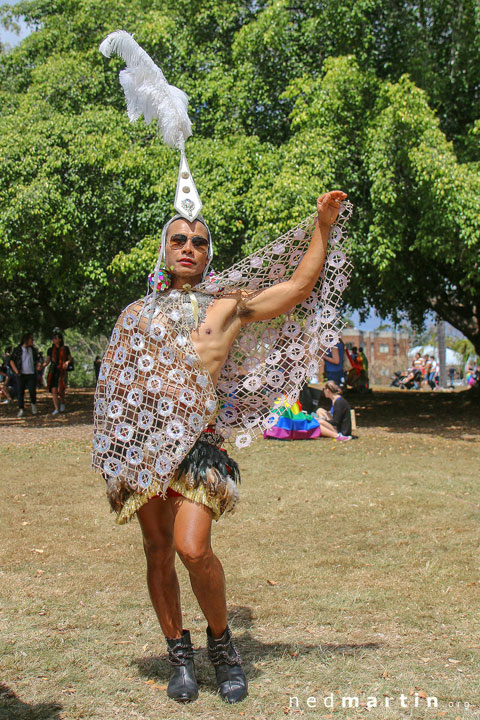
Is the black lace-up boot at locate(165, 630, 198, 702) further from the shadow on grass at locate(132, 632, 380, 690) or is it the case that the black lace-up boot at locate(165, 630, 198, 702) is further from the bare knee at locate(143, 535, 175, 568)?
the bare knee at locate(143, 535, 175, 568)

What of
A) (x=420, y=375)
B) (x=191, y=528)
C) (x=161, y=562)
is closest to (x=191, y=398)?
(x=191, y=528)

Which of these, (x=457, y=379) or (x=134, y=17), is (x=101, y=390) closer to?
(x=134, y=17)

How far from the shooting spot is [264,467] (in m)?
8.66

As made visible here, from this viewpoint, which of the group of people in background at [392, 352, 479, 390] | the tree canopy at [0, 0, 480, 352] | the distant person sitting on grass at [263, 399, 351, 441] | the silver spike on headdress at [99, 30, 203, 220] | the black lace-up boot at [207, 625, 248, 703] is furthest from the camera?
the group of people in background at [392, 352, 479, 390]

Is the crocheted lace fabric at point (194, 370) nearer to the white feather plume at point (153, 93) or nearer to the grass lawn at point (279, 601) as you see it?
the white feather plume at point (153, 93)

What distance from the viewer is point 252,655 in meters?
3.52

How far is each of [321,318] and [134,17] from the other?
44.7 ft

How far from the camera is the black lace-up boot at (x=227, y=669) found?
3.04 metres

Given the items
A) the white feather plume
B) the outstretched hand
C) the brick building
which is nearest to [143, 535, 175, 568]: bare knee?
the outstretched hand

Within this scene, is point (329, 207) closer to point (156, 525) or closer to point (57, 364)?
point (156, 525)

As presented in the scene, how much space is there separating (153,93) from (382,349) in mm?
57607

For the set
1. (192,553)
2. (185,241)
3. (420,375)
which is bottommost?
(420,375)

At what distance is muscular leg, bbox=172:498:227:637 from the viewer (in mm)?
2994

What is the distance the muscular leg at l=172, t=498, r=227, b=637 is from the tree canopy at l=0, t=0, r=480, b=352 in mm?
8854
